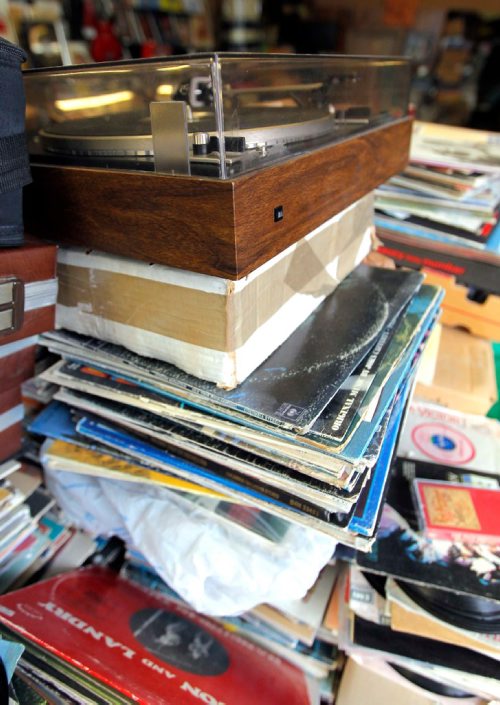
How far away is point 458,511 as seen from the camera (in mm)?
608

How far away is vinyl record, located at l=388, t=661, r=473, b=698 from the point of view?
0.56 metres

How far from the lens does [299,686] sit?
609 mm

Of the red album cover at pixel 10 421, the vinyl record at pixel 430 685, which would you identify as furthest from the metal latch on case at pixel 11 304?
the vinyl record at pixel 430 685

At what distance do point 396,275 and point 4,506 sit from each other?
58 centimetres

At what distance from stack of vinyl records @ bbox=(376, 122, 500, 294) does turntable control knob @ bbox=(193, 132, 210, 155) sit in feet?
2.30

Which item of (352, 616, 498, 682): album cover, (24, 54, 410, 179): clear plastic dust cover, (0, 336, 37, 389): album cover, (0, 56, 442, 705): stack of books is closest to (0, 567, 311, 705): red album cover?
(0, 56, 442, 705): stack of books

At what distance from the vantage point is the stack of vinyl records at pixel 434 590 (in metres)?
0.54

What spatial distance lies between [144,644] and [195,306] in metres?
0.41

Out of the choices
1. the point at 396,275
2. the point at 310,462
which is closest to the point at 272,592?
the point at 310,462

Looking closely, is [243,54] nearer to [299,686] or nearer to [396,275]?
[396,275]

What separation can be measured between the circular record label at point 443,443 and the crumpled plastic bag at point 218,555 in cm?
27

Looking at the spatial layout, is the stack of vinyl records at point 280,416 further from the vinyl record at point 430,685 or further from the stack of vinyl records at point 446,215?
the stack of vinyl records at point 446,215

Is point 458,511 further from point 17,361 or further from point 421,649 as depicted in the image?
point 17,361

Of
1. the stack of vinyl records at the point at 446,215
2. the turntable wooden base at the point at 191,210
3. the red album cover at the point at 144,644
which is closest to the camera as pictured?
the turntable wooden base at the point at 191,210
